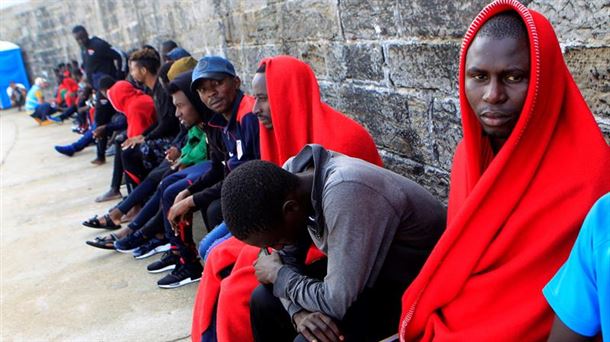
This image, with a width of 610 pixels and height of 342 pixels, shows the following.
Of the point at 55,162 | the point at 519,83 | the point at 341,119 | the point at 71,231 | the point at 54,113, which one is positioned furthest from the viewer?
the point at 54,113

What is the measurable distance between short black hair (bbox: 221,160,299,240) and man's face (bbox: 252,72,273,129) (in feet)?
3.10

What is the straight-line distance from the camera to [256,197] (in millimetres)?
2057

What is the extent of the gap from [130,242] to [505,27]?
11.7ft

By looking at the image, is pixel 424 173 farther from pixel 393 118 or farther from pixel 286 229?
pixel 286 229

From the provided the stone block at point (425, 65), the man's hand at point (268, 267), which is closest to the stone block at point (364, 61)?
the stone block at point (425, 65)

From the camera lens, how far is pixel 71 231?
18.1 feet

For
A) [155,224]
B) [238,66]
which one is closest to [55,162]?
[238,66]

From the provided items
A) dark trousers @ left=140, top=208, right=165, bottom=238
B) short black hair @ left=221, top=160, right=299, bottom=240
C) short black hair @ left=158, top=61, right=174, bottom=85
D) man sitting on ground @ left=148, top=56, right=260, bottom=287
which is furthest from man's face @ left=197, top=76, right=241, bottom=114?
short black hair @ left=221, top=160, right=299, bottom=240

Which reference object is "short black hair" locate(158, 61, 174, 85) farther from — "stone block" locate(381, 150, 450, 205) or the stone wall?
"stone block" locate(381, 150, 450, 205)

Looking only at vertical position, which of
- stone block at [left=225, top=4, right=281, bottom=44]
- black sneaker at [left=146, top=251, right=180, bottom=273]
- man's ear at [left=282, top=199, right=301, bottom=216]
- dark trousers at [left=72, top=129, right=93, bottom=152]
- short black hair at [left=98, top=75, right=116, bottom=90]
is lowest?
dark trousers at [left=72, top=129, right=93, bottom=152]

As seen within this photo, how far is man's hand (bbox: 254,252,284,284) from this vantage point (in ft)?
7.50

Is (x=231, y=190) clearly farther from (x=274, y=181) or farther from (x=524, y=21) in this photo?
(x=524, y=21)

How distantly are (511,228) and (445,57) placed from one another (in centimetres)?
142

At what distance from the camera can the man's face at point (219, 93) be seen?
3.67m
